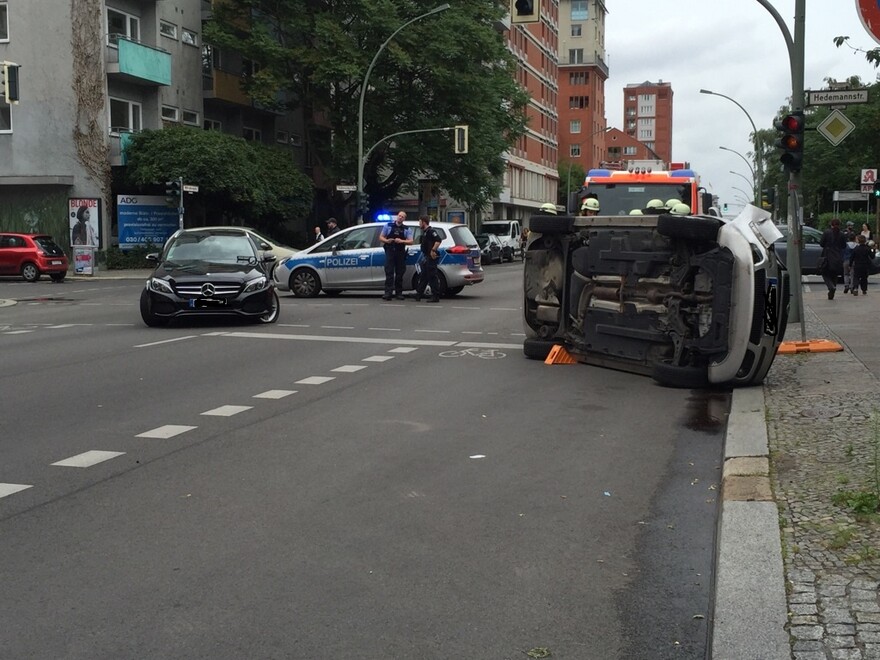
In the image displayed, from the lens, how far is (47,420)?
29.6 ft

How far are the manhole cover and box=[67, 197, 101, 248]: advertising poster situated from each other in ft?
111

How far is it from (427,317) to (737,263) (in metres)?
9.70

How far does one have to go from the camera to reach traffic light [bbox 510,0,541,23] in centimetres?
2016

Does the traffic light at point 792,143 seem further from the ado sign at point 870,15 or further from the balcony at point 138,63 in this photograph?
the balcony at point 138,63

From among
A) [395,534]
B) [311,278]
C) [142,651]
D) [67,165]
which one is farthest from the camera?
[67,165]

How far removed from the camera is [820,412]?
28.8 feet

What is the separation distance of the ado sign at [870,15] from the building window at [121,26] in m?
39.2

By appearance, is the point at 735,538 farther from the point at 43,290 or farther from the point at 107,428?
the point at 43,290

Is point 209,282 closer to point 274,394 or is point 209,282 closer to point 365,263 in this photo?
point 274,394

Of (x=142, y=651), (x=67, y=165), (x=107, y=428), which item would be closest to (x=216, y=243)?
(x=107, y=428)

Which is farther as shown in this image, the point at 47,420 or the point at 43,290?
the point at 43,290

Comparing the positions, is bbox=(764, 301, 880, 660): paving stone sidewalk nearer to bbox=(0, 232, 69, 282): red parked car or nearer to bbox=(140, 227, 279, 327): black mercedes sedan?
bbox=(140, 227, 279, 327): black mercedes sedan

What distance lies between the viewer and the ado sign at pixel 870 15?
17.0 feet

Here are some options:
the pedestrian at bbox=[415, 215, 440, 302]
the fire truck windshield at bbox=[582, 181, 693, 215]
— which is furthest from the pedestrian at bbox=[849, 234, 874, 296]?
the pedestrian at bbox=[415, 215, 440, 302]
